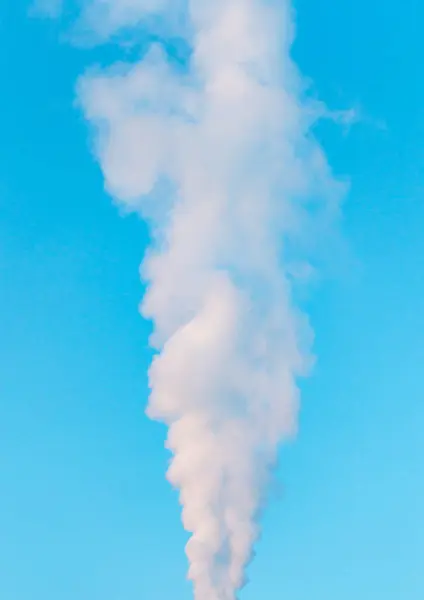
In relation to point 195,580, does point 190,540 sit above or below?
above

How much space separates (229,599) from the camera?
43.5 metres

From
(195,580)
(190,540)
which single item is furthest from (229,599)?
(190,540)

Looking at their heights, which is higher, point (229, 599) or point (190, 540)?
point (190, 540)

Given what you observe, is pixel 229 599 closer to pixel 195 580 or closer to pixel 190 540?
pixel 195 580

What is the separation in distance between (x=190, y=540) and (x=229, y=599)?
8024 millimetres

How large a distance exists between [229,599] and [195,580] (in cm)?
481

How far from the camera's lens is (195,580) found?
43062 mm

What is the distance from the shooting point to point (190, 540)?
1745 inches

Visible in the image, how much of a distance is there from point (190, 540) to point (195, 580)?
4.12 m
